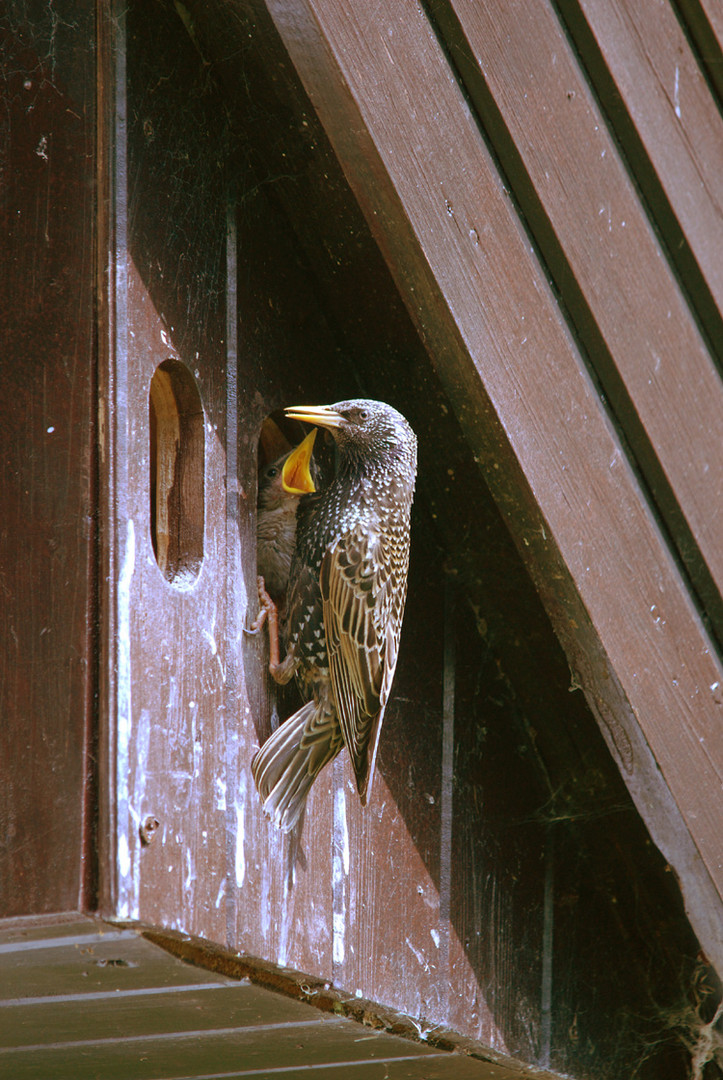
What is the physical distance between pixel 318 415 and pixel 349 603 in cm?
27

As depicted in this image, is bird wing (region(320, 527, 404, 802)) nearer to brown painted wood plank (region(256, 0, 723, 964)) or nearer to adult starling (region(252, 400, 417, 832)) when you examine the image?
adult starling (region(252, 400, 417, 832))

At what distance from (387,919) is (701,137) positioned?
4.03ft

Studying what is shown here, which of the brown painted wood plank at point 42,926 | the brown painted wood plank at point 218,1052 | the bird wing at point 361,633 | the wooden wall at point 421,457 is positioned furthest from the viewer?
the brown painted wood plank at point 218,1052

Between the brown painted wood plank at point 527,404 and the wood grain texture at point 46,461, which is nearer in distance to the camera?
the wood grain texture at point 46,461

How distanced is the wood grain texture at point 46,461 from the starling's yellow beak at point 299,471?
519 mm

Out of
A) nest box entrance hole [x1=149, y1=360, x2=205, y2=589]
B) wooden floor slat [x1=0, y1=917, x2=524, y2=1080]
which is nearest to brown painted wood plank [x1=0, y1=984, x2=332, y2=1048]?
wooden floor slat [x1=0, y1=917, x2=524, y2=1080]

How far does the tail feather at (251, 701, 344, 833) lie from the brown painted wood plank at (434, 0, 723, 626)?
560mm

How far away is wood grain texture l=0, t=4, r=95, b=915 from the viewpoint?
5.36 ft

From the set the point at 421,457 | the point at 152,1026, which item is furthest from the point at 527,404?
the point at 152,1026

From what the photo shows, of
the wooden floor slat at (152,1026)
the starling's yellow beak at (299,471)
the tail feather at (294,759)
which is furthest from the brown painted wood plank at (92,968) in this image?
the starling's yellow beak at (299,471)

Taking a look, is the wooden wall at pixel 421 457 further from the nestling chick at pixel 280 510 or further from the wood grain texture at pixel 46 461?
the nestling chick at pixel 280 510

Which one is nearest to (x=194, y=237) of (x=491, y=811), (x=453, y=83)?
(x=453, y=83)

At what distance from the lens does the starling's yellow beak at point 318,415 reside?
2.02 meters

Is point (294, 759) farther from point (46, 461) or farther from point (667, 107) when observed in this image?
point (667, 107)
